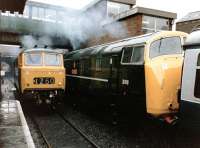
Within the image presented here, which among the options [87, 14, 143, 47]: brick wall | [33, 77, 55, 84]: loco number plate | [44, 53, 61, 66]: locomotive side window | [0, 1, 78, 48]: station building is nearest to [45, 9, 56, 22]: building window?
[0, 1, 78, 48]: station building

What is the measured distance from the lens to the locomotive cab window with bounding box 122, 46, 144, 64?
8969 mm

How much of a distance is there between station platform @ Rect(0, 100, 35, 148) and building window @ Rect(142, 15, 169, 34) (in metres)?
12.4

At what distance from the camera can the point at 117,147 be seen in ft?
29.1

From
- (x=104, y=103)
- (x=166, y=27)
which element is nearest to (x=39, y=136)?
(x=104, y=103)

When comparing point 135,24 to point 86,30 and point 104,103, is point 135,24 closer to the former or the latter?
point 86,30

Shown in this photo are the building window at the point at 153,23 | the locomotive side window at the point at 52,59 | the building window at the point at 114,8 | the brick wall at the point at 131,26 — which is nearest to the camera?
the locomotive side window at the point at 52,59

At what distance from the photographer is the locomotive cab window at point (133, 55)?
29.4 ft

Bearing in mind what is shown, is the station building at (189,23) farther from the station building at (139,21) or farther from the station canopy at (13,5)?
the station canopy at (13,5)

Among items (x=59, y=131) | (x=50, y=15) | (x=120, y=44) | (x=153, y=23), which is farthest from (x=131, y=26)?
(x=59, y=131)

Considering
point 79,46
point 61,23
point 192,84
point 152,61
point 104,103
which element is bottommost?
point 104,103

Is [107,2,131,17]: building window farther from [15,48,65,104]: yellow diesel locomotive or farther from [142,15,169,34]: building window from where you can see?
[15,48,65,104]: yellow diesel locomotive

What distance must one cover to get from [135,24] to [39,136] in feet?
42.5

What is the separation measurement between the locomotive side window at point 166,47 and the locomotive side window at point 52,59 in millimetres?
6842

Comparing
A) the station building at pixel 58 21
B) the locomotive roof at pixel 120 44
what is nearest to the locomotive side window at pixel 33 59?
the locomotive roof at pixel 120 44
